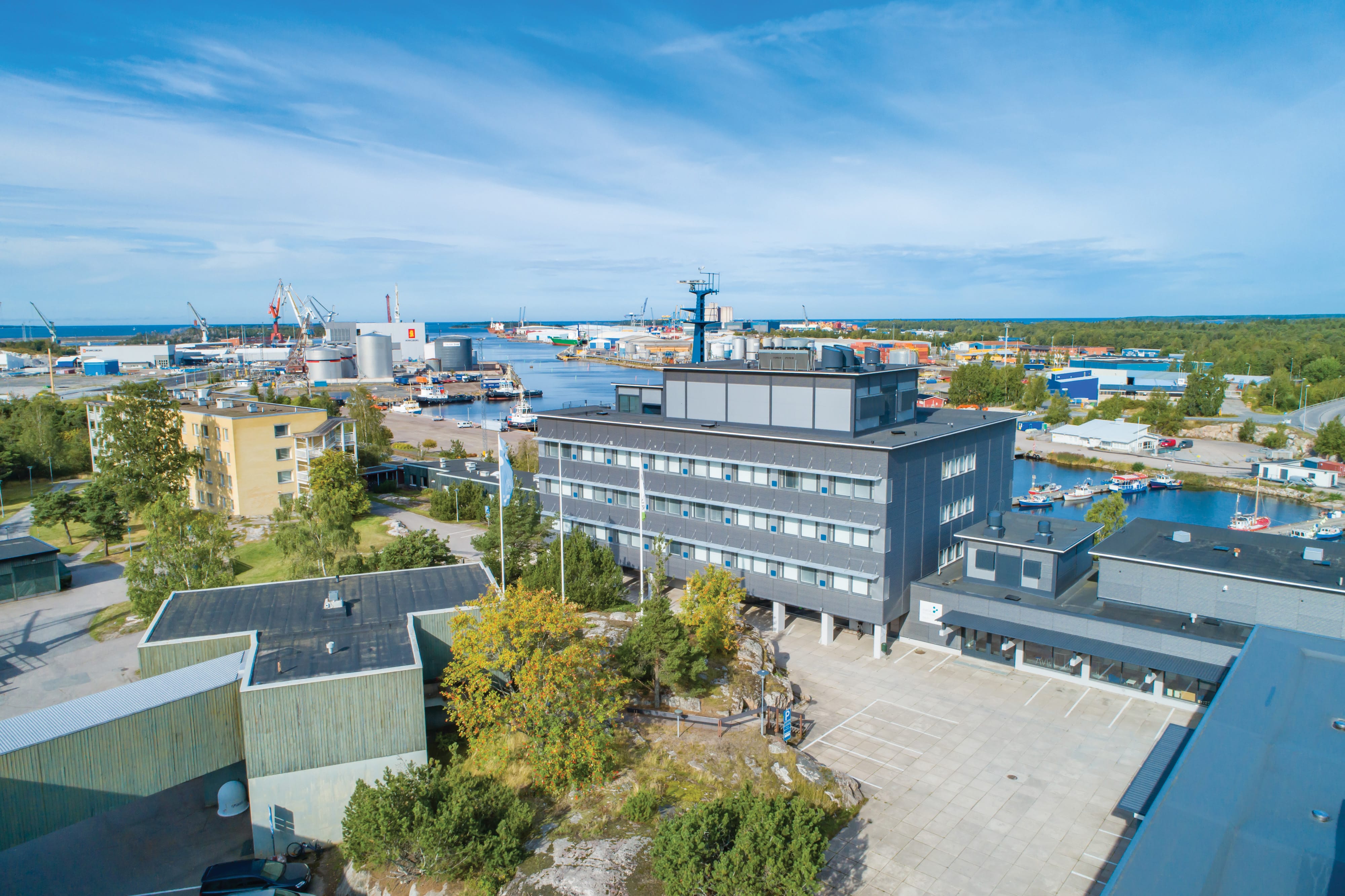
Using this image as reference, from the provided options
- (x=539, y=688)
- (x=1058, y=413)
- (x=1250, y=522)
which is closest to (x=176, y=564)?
(x=539, y=688)

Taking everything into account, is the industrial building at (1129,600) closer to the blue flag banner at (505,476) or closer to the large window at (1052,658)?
the large window at (1052,658)

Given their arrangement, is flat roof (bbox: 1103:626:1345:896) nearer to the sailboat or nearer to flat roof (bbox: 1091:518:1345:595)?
flat roof (bbox: 1091:518:1345:595)

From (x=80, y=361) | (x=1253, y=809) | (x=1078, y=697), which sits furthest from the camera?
(x=80, y=361)

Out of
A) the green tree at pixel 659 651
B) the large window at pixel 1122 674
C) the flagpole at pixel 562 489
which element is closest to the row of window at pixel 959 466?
the large window at pixel 1122 674

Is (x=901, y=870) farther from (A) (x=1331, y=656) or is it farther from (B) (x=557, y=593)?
(B) (x=557, y=593)

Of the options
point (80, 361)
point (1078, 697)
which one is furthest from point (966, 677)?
point (80, 361)

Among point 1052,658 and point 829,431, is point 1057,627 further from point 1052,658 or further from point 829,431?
point 829,431

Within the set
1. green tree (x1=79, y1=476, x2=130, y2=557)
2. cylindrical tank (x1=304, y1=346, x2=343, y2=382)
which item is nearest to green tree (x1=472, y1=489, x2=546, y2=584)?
green tree (x1=79, y1=476, x2=130, y2=557)
